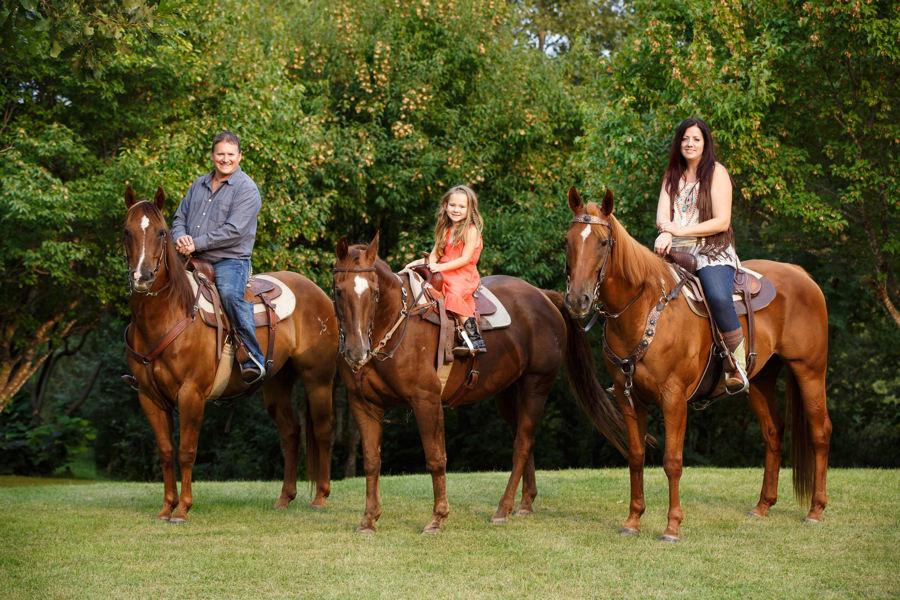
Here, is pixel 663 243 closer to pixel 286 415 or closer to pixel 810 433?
pixel 810 433

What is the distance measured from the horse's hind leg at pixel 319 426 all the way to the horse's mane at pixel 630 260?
10.7 ft

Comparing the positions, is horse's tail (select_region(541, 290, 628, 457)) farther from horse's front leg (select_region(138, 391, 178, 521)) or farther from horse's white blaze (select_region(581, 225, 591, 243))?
horse's front leg (select_region(138, 391, 178, 521))

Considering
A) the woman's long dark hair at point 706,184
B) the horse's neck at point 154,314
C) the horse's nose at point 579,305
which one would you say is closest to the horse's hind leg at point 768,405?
the woman's long dark hair at point 706,184

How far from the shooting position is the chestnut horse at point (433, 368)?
18.4ft

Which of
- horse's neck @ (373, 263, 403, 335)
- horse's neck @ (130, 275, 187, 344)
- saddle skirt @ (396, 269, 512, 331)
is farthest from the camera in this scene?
horse's neck @ (130, 275, 187, 344)

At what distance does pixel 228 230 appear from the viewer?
7008mm

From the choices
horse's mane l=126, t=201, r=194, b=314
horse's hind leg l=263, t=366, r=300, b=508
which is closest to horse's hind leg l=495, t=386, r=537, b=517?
horse's hind leg l=263, t=366, r=300, b=508

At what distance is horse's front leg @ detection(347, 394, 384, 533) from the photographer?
6262 mm

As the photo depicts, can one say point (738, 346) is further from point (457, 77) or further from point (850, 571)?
point (457, 77)

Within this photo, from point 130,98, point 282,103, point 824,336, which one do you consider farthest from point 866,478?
point 130,98

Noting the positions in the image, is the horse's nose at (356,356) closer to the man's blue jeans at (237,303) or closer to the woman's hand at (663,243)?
the man's blue jeans at (237,303)

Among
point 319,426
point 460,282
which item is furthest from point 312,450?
point 460,282

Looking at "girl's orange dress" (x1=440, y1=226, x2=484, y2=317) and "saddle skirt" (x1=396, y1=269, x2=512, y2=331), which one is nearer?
"saddle skirt" (x1=396, y1=269, x2=512, y2=331)

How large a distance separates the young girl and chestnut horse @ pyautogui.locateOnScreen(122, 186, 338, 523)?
1.77 metres
